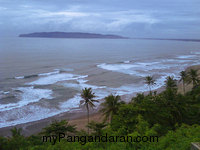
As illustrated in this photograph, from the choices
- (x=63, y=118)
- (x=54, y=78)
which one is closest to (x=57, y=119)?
(x=63, y=118)

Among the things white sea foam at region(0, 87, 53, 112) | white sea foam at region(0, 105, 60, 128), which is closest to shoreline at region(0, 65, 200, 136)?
white sea foam at region(0, 105, 60, 128)

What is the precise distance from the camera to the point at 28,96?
44.0m

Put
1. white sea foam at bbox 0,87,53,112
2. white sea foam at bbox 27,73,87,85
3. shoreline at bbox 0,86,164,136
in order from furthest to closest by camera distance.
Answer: white sea foam at bbox 27,73,87,85, white sea foam at bbox 0,87,53,112, shoreline at bbox 0,86,164,136

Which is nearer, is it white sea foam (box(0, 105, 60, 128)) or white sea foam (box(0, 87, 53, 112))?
white sea foam (box(0, 105, 60, 128))

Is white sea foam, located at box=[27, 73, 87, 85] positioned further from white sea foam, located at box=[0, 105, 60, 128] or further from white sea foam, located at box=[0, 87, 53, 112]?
white sea foam, located at box=[0, 105, 60, 128]

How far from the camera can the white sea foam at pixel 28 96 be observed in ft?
126

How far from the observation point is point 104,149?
1266 cm

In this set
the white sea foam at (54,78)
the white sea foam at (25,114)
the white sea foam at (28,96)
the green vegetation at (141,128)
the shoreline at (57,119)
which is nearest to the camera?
the green vegetation at (141,128)

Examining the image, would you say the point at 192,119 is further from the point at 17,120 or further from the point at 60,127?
the point at 17,120

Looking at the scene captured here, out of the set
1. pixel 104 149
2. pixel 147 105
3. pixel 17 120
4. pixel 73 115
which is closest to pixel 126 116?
pixel 147 105

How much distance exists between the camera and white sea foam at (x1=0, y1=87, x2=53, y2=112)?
126ft

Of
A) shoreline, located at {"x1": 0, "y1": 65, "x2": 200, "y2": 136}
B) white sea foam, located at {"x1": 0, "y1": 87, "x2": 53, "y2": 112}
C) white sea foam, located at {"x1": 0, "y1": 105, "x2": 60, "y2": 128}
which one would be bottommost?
shoreline, located at {"x1": 0, "y1": 65, "x2": 200, "y2": 136}

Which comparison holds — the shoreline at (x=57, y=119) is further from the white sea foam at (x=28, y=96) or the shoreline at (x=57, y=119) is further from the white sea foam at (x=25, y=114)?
the white sea foam at (x=28, y=96)

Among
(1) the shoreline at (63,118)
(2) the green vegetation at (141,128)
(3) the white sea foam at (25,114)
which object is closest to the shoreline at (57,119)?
(1) the shoreline at (63,118)
